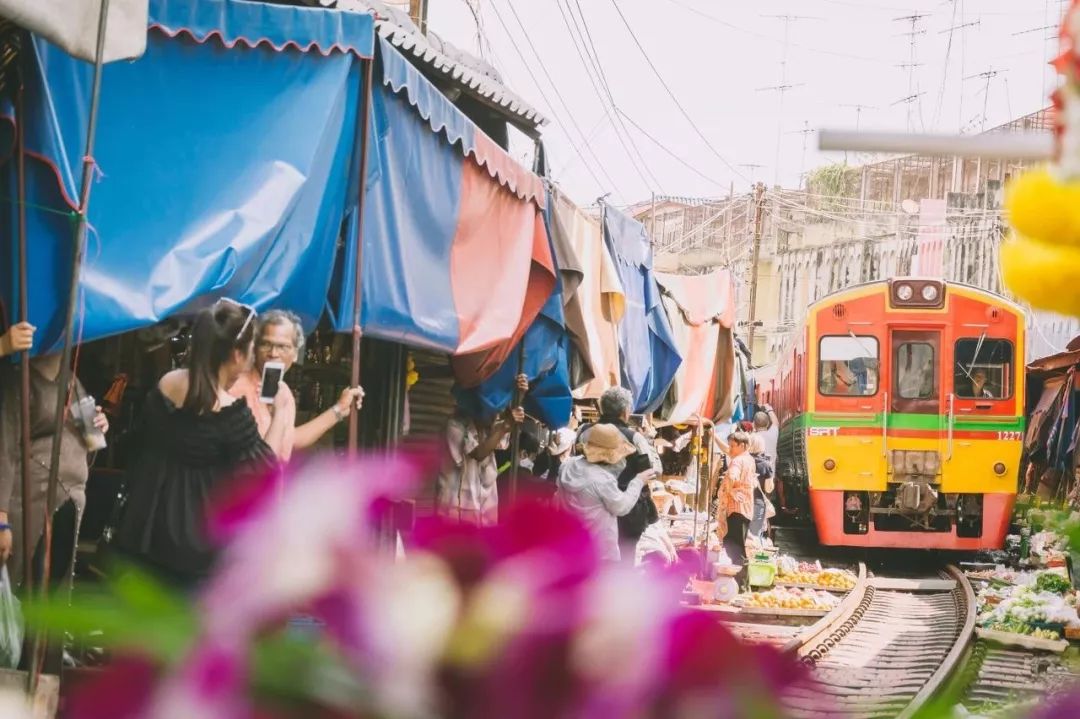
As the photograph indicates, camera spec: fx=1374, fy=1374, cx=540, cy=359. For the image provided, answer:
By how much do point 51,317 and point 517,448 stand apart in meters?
5.04

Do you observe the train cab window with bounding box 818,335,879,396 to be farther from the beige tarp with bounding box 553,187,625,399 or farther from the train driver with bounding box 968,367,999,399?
the beige tarp with bounding box 553,187,625,399

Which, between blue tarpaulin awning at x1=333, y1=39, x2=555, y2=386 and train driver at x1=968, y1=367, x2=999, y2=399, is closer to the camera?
blue tarpaulin awning at x1=333, y1=39, x2=555, y2=386

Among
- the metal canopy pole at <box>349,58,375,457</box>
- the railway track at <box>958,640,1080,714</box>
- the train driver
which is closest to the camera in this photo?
the metal canopy pole at <box>349,58,375,457</box>

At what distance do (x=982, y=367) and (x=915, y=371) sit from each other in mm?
786

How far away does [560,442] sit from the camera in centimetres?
1138

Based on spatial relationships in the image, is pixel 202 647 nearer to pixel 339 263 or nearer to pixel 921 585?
pixel 339 263

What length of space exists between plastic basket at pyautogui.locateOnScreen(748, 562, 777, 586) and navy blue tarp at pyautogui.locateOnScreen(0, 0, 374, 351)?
836cm

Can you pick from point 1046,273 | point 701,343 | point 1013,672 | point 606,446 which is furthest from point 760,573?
point 1046,273

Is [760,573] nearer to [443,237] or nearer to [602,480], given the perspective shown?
[602,480]

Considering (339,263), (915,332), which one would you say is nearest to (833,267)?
(915,332)

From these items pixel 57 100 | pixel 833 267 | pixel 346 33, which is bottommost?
pixel 57 100

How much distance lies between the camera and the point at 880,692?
8609 mm

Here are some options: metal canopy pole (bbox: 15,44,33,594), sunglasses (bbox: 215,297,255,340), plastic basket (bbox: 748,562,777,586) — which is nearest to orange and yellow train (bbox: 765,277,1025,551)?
plastic basket (bbox: 748,562,777,586)

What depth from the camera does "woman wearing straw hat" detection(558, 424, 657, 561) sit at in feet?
25.7
